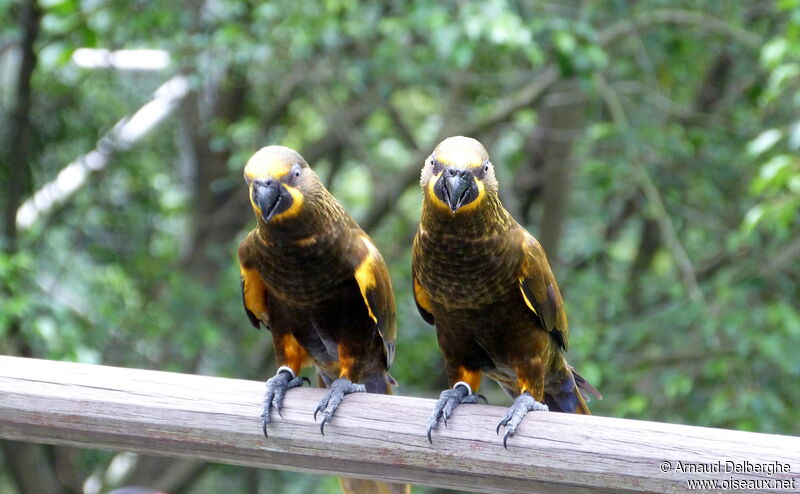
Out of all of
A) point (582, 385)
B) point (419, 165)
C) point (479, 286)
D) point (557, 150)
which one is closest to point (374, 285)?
point (479, 286)

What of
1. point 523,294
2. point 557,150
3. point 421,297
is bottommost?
point 557,150

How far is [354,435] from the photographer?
2.06 m

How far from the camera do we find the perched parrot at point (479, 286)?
2064 millimetres

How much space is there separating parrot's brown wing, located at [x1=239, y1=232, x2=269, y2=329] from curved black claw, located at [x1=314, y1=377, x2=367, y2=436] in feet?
1.33

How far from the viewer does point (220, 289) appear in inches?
193

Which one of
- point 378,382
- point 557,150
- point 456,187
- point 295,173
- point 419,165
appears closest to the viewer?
point 456,187

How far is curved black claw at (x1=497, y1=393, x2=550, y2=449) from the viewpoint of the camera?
198 centimetres

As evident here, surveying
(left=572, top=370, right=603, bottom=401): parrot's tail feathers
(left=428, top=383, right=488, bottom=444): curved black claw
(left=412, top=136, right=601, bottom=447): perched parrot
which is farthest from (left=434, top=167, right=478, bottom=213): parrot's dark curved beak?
(left=572, top=370, right=603, bottom=401): parrot's tail feathers

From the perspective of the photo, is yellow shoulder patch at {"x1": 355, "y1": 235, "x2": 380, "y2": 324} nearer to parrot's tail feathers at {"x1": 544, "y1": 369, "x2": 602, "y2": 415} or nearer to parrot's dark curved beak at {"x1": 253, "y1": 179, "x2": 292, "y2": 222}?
parrot's dark curved beak at {"x1": 253, "y1": 179, "x2": 292, "y2": 222}

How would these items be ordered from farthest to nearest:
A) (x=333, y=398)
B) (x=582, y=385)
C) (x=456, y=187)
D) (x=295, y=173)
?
(x=582, y=385), (x=295, y=173), (x=333, y=398), (x=456, y=187)

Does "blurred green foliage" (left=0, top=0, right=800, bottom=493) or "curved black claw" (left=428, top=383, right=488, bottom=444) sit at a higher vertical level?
"curved black claw" (left=428, top=383, right=488, bottom=444)

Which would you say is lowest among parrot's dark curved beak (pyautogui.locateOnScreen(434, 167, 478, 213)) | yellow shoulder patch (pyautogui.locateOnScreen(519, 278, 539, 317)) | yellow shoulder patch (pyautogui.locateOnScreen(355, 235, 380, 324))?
yellow shoulder patch (pyautogui.locateOnScreen(519, 278, 539, 317))

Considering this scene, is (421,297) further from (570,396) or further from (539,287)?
(570,396)

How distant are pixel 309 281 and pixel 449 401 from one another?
0.49 metres
